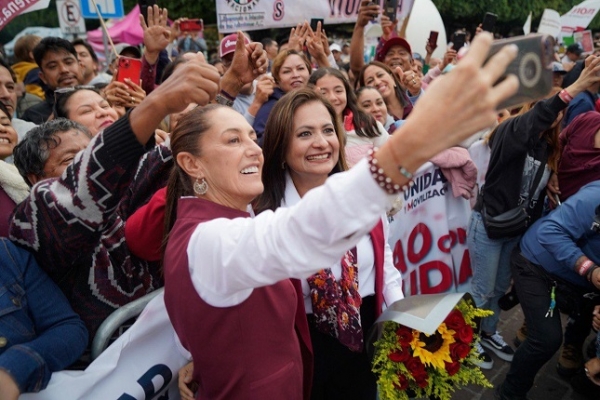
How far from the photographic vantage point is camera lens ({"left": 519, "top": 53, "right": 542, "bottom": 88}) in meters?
0.96

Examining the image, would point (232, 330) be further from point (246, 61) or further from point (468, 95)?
point (246, 61)

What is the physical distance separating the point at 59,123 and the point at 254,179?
1.00 m

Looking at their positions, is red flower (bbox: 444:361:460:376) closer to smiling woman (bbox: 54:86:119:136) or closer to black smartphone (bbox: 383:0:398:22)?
smiling woman (bbox: 54:86:119:136)

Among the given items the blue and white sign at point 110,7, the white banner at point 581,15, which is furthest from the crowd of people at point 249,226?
the white banner at point 581,15

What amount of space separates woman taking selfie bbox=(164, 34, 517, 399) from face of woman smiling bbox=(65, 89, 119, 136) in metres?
1.13

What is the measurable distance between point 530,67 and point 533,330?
249cm

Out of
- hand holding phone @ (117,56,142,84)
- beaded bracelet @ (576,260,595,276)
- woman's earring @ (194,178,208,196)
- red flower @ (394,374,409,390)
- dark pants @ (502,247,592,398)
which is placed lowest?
dark pants @ (502,247,592,398)

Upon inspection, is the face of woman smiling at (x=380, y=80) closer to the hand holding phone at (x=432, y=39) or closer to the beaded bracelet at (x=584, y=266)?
the hand holding phone at (x=432, y=39)

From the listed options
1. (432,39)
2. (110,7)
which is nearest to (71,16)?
(110,7)

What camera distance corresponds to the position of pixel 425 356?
1.76 m

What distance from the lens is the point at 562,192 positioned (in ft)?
12.2

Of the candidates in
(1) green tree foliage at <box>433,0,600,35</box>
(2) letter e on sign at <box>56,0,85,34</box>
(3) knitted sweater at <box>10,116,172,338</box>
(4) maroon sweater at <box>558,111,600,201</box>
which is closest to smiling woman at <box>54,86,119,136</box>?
(3) knitted sweater at <box>10,116,172,338</box>

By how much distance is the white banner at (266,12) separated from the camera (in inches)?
227

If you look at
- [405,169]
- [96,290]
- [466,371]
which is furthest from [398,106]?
[405,169]
